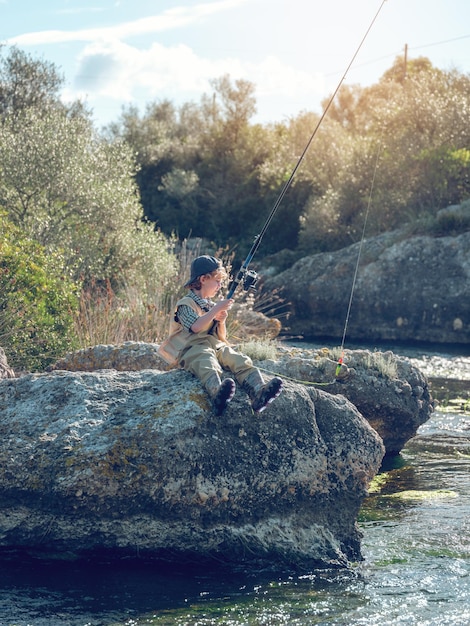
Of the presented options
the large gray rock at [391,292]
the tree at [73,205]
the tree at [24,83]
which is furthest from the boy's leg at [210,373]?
the tree at [24,83]

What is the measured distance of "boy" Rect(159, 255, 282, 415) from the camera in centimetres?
660

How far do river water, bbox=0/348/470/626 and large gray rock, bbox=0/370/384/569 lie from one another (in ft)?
0.63

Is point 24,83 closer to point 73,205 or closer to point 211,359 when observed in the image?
point 73,205

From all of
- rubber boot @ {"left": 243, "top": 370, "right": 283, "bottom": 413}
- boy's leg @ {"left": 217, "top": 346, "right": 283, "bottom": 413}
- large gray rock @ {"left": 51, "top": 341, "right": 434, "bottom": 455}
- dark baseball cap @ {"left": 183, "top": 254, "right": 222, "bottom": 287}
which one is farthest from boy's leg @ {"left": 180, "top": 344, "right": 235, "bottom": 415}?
large gray rock @ {"left": 51, "top": 341, "right": 434, "bottom": 455}

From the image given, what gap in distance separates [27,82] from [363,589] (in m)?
28.4

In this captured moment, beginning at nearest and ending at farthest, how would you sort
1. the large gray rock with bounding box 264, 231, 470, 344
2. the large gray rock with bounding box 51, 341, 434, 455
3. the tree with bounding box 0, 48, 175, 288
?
1. the large gray rock with bounding box 51, 341, 434, 455
2. the tree with bounding box 0, 48, 175, 288
3. the large gray rock with bounding box 264, 231, 470, 344

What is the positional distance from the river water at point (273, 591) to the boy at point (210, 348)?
4.42 ft

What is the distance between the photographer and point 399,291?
2364 cm

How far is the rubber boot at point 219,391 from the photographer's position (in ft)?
21.2

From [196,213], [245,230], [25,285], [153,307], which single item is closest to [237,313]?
[153,307]

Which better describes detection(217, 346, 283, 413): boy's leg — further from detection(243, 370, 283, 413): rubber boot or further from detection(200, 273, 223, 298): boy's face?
detection(200, 273, 223, 298): boy's face

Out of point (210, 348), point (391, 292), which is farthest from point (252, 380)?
point (391, 292)

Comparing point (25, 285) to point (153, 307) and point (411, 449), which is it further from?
point (411, 449)

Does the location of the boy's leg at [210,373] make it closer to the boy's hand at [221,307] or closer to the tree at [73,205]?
the boy's hand at [221,307]
